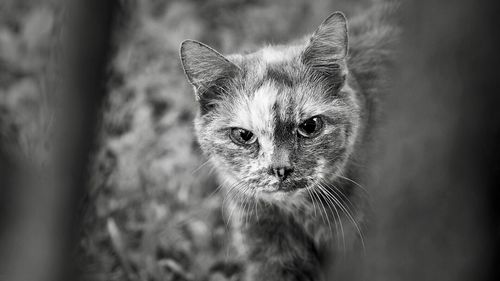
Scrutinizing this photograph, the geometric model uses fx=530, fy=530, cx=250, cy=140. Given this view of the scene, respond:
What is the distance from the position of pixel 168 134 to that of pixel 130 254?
1.76ft

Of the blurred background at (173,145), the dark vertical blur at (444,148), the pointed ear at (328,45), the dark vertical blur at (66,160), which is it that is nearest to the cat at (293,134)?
the pointed ear at (328,45)

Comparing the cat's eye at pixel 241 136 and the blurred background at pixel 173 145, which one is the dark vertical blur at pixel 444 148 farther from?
the cat's eye at pixel 241 136

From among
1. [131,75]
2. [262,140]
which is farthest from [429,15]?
[131,75]

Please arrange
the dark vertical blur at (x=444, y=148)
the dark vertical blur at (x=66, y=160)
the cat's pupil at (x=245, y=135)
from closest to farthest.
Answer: the dark vertical blur at (x=444, y=148) < the dark vertical blur at (x=66, y=160) < the cat's pupil at (x=245, y=135)

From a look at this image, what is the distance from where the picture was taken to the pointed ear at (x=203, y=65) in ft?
5.09

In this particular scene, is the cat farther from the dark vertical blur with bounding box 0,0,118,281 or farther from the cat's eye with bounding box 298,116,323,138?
the dark vertical blur with bounding box 0,0,118,281

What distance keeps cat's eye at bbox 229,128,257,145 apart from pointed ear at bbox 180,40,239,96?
17cm

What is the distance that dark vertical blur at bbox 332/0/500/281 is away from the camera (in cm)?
84

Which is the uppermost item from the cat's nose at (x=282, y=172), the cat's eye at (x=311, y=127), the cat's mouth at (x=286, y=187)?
the cat's eye at (x=311, y=127)

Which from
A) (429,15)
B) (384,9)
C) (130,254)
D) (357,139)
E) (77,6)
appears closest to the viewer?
(429,15)

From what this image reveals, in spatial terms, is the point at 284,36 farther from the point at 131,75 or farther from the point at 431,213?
the point at 431,213

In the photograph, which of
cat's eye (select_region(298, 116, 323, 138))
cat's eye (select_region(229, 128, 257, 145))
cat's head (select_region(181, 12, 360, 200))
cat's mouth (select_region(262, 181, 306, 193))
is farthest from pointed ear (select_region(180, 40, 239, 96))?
cat's mouth (select_region(262, 181, 306, 193))

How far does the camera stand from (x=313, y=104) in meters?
1.58

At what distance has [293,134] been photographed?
152cm
